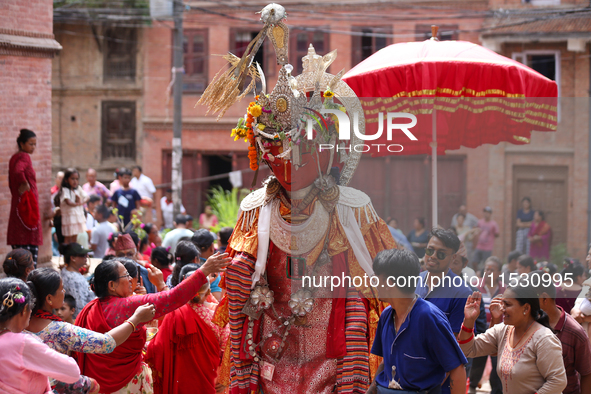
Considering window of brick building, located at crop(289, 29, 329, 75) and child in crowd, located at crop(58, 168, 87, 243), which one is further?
window of brick building, located at crop(289, 29, 329, 75)

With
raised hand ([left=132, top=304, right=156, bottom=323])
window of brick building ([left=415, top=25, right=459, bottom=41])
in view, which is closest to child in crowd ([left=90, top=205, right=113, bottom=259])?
raised hand ([left=132, top=304, right=156, bottom=323])

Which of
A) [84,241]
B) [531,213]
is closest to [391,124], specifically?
[531,213]

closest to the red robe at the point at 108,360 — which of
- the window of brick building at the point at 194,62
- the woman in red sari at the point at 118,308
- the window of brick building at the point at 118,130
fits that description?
the woman in red sari at the point at 118,308

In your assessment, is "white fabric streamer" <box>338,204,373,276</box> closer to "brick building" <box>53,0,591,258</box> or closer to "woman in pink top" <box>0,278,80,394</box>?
"woman in pink top" <box>0,278,80,394</box>

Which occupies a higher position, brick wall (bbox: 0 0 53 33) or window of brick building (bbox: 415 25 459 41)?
window of brick building (bbox: 415 25 459 41)

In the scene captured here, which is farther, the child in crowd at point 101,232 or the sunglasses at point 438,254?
the child in crowd at point 101,232

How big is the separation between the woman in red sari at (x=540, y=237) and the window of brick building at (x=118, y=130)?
18.0 metres

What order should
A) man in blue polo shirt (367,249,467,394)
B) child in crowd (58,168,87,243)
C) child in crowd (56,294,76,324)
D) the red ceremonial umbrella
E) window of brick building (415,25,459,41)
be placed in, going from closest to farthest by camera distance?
man in blue polo shirt (367,249,467,394) < the red ceremonial umbrella < child in crowd (56,294,76,324) < child in crowd (58,168,87,243) < window of brick building (415,25,459,41)

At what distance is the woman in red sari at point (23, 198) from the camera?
8508 mm

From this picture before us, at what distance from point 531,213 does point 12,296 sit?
324 centimetres

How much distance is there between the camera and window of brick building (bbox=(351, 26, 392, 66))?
19.8 m

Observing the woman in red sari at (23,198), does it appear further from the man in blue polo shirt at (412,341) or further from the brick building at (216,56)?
the brick building at (216,56)

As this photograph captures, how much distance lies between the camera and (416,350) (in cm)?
377

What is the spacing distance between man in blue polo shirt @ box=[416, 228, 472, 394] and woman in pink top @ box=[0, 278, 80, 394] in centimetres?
239
